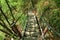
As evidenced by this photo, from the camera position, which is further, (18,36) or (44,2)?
(44,2)

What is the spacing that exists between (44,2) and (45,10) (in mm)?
647

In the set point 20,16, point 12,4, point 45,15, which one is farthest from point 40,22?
point 12,4

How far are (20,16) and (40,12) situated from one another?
53.8 inches

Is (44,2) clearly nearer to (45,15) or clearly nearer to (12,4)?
(45,15)

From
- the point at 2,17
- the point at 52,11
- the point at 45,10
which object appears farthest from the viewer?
the point at 45,10

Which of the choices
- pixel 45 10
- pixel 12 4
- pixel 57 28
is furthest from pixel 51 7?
pixel 12 4

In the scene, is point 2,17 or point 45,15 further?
point 45,15

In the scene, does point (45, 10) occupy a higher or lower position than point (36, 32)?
higher

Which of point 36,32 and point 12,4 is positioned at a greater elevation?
point 12,4

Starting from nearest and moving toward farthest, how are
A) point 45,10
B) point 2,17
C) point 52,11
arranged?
point 2,17
point 52,11
point 45,10

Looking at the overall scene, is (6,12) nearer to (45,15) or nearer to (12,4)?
(12,4)

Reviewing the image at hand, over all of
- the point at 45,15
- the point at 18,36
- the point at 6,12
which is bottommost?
the point at 18,36

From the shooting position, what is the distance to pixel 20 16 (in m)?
9.27

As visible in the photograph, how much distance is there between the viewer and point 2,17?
8406mm
